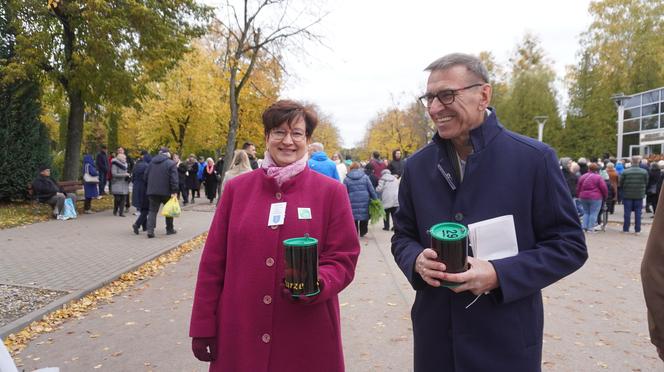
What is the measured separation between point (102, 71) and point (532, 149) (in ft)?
52.6

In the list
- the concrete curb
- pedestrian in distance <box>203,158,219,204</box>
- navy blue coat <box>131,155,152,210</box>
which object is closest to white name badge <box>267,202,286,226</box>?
the concrete curb

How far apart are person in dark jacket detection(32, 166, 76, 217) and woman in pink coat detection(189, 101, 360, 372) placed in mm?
13450

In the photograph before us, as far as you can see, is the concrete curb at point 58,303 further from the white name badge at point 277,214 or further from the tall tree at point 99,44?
the tall tree at point 99,44

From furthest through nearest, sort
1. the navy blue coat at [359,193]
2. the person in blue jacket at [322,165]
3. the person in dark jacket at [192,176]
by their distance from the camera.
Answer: the person in dark jacket at [192,176] < the navy blue coat at [359,193] < the person in blue jacket at [322,165]

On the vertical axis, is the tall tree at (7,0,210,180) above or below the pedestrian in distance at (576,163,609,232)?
above

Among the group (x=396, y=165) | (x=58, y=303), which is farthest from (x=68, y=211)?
(x=396, y=165)

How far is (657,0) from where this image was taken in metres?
38.0

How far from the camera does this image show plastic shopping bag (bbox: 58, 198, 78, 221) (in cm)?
1370

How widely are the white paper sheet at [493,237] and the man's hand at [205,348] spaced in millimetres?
1412

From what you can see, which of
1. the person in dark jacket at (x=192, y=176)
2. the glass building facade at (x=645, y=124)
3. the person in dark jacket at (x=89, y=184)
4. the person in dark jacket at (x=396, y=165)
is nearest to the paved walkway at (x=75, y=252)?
the person in dark jacket at (x=89, y=184)

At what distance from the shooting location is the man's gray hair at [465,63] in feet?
6.75

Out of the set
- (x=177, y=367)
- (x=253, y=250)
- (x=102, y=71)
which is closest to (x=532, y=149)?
(x=253, y=250)

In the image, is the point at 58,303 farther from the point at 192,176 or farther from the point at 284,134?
the point at 192,176

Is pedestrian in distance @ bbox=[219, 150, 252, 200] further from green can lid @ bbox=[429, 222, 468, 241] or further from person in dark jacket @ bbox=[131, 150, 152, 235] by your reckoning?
green can lid @ bbox=[429, 222, 468, 241]
